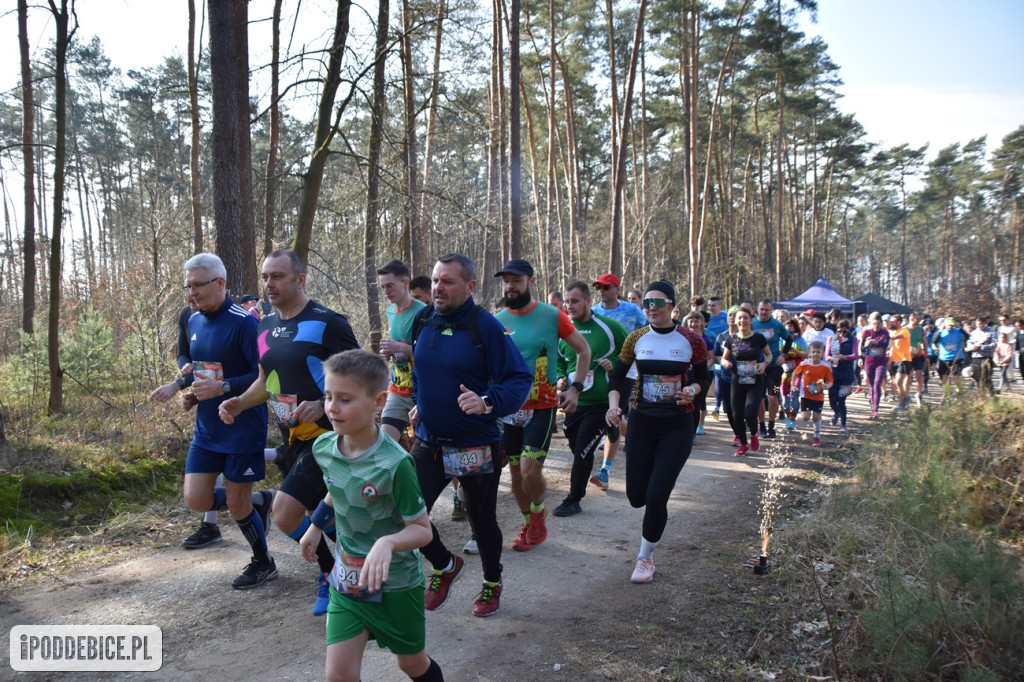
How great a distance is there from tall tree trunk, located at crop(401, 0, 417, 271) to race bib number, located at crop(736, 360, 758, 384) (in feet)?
20.5

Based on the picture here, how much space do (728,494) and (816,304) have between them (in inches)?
957

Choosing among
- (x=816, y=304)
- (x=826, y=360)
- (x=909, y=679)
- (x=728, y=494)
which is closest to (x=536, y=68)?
(x=816, y=304)

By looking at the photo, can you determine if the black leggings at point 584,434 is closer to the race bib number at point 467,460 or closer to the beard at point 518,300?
the beard at point 518,300

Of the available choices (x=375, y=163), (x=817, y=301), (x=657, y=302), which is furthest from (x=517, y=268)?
(x=817, y=301)

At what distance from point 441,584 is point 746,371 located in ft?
21.3

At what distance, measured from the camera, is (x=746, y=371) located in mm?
9500

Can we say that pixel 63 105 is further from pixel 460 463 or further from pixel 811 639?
pixel 811 639

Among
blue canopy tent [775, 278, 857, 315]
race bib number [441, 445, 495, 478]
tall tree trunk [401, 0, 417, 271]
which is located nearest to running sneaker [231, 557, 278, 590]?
race bib number [441, 445, 495, 478]

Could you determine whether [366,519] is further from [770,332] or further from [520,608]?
[770,332]

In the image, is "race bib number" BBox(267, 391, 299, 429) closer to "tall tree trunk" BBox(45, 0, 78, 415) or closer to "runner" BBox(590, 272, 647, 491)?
"runner" BBox(590, 272, 647, 491)

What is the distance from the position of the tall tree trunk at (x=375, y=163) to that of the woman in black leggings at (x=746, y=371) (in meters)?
5.80

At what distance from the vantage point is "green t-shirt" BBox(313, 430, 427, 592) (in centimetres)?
272

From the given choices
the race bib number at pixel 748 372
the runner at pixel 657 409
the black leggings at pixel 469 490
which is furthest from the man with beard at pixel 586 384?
the race bib number at pixel 748 372

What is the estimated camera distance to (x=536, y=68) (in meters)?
27.0
